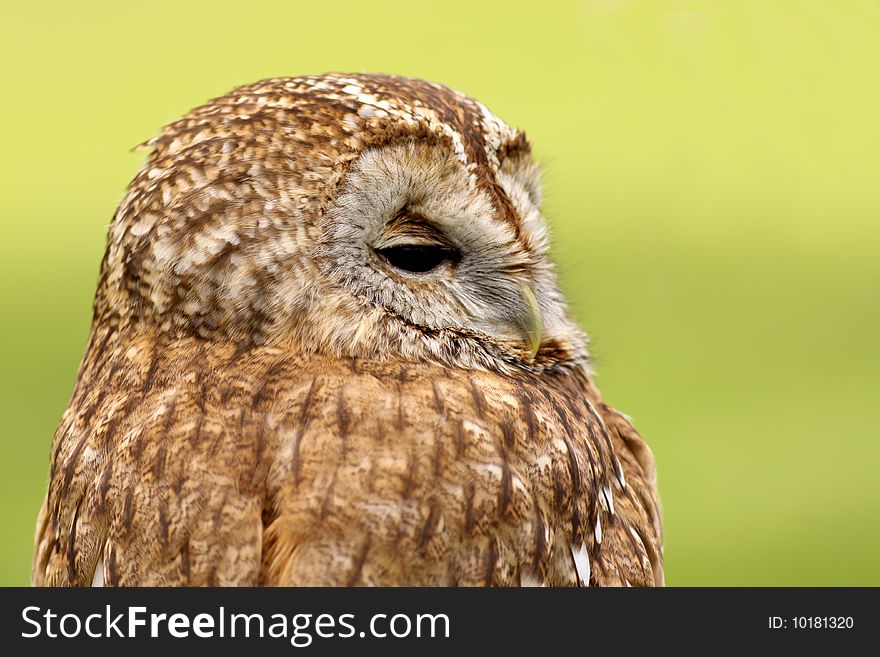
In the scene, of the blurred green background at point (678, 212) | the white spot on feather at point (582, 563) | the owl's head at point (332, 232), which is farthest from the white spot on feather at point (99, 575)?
the blurred green background at point (678, 212)

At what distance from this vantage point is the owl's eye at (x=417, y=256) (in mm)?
1969

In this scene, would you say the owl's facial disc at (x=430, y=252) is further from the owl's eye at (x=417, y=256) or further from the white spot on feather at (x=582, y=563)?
the white spot on feather at (x=582, y=563)

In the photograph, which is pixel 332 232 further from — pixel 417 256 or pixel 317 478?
pixel 317 478

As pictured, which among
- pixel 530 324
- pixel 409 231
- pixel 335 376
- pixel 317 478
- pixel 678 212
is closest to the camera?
pixel 317 478

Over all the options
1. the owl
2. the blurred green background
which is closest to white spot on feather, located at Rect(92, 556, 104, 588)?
the owl

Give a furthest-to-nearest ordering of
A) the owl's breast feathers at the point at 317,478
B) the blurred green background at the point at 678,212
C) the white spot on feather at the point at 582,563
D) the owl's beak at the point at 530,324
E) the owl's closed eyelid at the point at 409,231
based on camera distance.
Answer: the blurred green background at the point at 678,212
the owl's beak at the point at 530,324
the owl's closed eyelid at the point at 409,231
the white spot on feather at the point at 582,563
the owl's breast feathers at the point at 317,478

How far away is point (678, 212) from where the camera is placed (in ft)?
18.6

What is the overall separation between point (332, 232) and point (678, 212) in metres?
4.06

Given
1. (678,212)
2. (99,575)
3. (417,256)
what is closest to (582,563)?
(417,256)

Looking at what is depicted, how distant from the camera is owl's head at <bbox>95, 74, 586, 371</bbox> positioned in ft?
6.24

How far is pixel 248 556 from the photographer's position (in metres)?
1.62

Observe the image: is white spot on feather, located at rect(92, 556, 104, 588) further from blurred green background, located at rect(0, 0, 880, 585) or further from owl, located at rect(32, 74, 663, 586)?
blurred green background, located at rect(0, 0, 880, 585)
